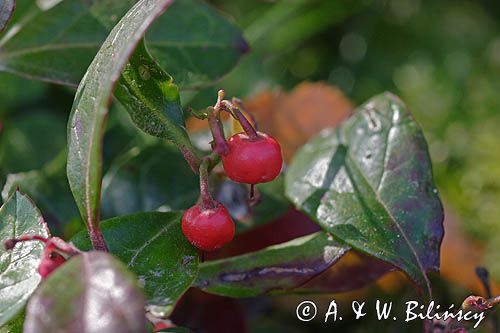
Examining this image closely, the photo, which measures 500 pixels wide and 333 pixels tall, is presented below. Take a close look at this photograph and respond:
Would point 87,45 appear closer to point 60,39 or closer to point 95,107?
point 60,39

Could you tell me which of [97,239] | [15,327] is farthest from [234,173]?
[15,327]

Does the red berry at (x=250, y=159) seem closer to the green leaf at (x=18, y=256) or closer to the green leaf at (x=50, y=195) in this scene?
the green leaf at (x=18, y=256)

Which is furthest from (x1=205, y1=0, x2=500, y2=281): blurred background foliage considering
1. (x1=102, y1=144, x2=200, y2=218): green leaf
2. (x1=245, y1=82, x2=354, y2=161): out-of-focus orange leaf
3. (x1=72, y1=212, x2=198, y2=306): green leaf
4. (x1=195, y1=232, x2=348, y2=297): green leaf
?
(x1=72, y1=212, x2=198, y2=306): green leaf

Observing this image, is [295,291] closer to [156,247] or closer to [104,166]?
[156,247]

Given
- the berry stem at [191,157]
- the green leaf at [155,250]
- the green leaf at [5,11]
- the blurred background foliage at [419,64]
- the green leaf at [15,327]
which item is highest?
the green leaf at [5,11]

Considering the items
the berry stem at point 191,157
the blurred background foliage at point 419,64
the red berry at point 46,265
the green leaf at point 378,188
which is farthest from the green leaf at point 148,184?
the blurred background foliage at point 419,64
